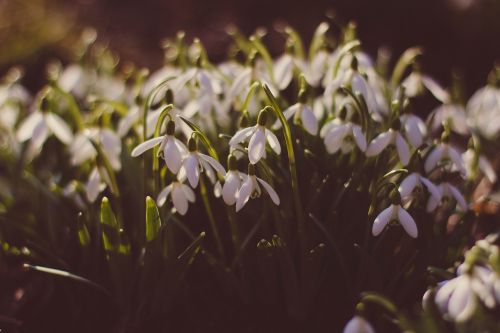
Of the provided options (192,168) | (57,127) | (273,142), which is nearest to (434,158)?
(273,142)

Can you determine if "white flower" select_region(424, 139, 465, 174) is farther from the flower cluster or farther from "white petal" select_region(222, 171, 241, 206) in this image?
"white petal" select_region(222, 171, 241, 206)

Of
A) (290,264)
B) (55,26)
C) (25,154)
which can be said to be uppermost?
(55,26)

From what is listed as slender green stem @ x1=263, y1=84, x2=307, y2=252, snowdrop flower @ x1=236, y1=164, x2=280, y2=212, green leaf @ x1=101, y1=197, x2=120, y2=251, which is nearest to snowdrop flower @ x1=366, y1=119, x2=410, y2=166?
slender green stem @ x1=263, y1=84, x2=307, y2=252

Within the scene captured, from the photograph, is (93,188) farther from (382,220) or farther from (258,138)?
(382,220)

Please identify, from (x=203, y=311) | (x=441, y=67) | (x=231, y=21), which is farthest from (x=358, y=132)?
(x=231, y=21)

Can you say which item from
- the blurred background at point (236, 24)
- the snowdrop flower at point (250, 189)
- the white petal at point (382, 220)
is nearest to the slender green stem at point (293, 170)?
the snowdrop flower at point (250, 189)

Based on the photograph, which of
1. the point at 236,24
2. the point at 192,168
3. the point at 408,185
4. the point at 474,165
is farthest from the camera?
the point at 236,24

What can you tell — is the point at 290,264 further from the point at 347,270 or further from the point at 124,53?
the point at 124,53

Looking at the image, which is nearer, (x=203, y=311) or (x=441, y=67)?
(x=203, y=311)
